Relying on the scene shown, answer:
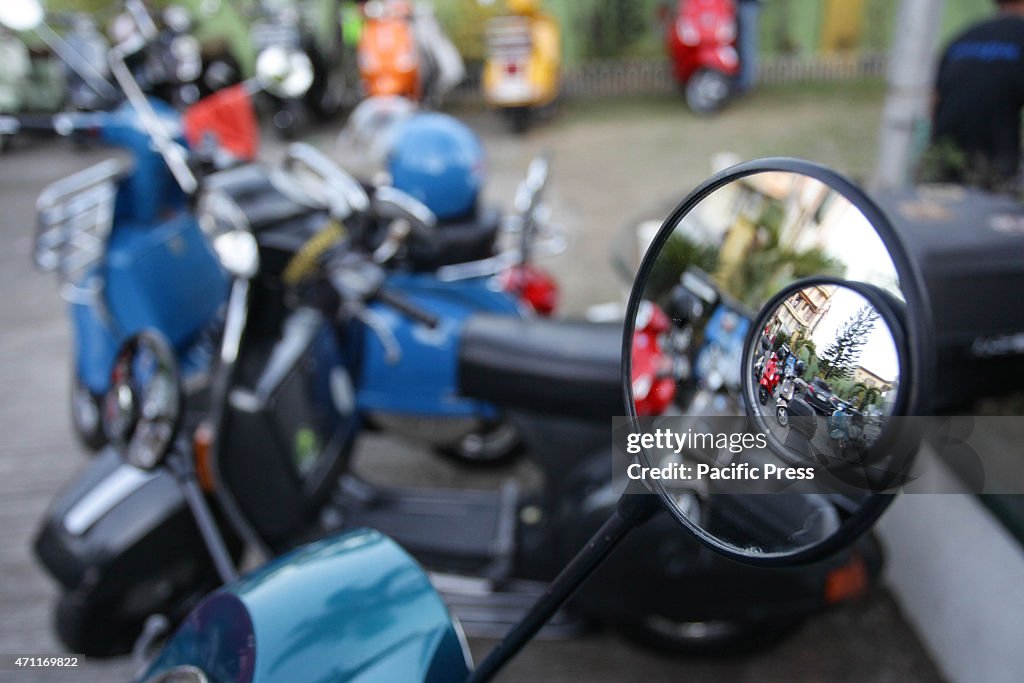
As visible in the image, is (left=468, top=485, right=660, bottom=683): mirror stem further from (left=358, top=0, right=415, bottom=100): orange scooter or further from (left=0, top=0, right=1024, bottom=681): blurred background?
(left=358, top=0, right=415, bottom=100): orange scooter

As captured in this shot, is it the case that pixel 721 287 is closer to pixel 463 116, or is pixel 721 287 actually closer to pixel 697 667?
pixel 697 667

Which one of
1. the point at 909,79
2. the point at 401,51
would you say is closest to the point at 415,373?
the point at 909,79

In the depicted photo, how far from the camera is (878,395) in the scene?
66 centimetres

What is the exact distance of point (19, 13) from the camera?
227cm

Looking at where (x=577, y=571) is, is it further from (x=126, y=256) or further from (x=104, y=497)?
(x=126, y=256)

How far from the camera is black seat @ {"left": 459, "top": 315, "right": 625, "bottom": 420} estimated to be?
2021mm

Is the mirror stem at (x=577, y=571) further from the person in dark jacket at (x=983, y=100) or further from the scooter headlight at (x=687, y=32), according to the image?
the scooter headlight at (x=687, y=32)

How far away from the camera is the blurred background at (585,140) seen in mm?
2127

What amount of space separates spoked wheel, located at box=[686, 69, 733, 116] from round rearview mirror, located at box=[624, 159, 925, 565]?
751 centimetres

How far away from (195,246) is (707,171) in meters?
4.61

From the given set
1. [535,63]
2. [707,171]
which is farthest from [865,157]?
[535,63]

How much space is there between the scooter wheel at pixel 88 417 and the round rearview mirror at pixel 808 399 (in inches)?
95.8

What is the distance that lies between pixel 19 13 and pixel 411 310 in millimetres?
1572

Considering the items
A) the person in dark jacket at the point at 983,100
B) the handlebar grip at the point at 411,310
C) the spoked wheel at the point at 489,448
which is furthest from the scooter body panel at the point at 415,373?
the person in dark jacket at the point at 983,100
